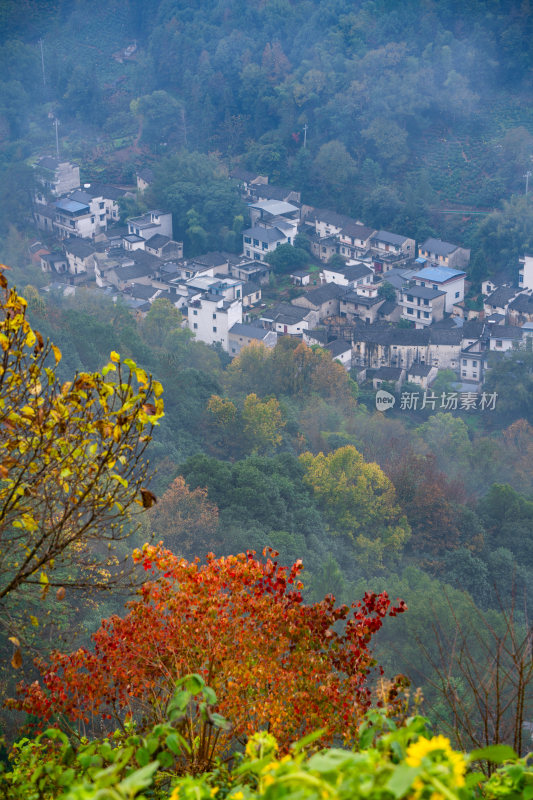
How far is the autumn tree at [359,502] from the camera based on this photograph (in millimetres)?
10258

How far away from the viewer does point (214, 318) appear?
Result: 17.5 metres

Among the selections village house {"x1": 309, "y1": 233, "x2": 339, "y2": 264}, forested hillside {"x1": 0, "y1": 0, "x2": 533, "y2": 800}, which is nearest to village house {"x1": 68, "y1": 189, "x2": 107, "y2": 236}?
forested hillside {"x1": 0, "y1": 0, "x2": 533, "y2": 800}

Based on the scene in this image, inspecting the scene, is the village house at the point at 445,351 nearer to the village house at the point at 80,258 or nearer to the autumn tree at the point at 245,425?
the autumn tree at the point at 245,425

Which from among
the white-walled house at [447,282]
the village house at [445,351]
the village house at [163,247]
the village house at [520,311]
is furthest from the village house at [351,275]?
the village house at [163,247]

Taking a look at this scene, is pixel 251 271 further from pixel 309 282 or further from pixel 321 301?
pixel 321 301

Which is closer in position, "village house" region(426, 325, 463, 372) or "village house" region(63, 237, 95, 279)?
"village house" region(426, 325, 463, 372)

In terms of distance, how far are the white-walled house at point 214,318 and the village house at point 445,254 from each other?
6.11 meters

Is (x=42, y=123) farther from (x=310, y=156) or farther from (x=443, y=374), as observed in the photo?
(x=443, y=374)

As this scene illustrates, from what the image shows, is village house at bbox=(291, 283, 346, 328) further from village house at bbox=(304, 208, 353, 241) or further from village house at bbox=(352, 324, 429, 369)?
village house at bbox=(304, 208, 353, 241)

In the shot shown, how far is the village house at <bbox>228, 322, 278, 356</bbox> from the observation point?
1692 centimetres

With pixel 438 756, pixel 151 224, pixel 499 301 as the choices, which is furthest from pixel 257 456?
pixel 151 224

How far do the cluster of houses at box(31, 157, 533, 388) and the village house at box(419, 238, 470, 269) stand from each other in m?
0.03

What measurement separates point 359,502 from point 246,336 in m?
7.07

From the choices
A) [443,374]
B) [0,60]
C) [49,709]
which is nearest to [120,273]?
[443,374]
